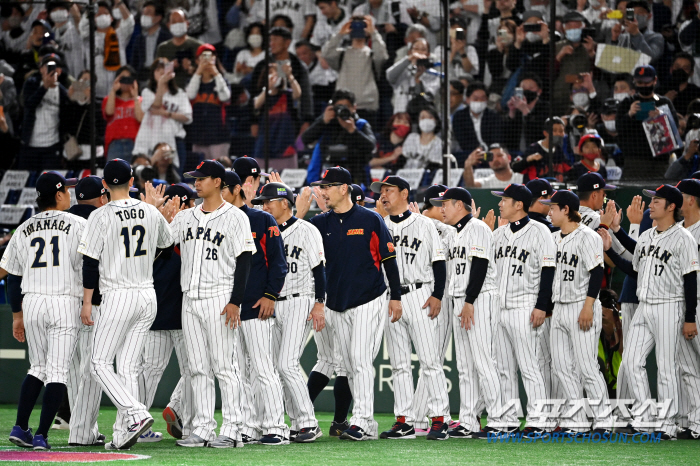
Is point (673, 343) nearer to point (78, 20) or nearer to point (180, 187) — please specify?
point (180, 187)

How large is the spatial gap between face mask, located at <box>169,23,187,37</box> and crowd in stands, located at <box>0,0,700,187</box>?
0.03 m

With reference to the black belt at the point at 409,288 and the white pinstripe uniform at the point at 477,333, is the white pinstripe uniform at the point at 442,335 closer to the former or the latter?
the white pinstripe uniform at the point at 477,333

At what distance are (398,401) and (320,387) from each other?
68 centimetres

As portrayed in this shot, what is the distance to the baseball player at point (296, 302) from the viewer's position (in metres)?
6.90

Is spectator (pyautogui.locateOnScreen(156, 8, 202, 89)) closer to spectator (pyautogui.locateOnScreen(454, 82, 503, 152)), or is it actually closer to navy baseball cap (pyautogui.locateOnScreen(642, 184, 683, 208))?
spectator (pyautogui.locateOnScreen(454, 82, 503, 152))

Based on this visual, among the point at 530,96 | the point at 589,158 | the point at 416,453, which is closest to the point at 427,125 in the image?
the point at 530,96

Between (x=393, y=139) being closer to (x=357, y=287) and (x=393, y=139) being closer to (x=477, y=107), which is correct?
(x=477, y=107)

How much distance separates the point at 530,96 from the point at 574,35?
153 cm

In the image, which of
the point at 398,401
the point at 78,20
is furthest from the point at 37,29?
the point at 398,401

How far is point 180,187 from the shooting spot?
7422mm

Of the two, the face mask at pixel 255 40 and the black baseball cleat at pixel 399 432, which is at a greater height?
the face mask at pixel 255 40

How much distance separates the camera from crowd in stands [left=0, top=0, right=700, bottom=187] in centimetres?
1093

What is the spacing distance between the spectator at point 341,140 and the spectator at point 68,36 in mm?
3576

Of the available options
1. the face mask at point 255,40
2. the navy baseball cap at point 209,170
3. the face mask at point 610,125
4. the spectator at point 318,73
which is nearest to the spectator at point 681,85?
the face mask at point 610,125
